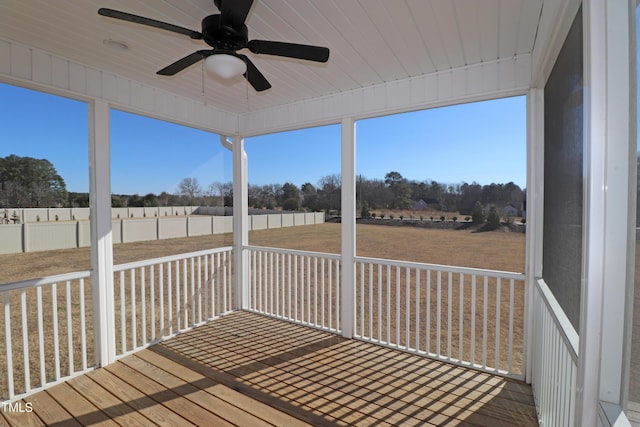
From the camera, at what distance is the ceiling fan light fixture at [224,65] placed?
1586 millimetres

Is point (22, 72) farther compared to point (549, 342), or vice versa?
point (22, 72)

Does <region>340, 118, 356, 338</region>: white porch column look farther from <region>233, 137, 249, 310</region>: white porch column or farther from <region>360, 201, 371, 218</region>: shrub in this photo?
<region>233, 137, 249, 310</region>: white porch column

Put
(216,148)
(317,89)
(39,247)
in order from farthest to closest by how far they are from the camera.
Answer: (216,148)
(317,89)
(39,247)

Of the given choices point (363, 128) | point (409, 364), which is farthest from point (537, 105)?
point (409, 364)

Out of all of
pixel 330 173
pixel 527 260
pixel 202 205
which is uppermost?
pixel 330 173

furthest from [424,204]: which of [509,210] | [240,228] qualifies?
[240,228]

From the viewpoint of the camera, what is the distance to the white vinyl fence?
7.63ft

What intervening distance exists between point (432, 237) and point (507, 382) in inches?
50.8

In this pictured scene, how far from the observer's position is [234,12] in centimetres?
144

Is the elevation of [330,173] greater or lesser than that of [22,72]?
lesser

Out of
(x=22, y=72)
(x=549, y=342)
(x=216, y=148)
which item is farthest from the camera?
(x=216, y=148)

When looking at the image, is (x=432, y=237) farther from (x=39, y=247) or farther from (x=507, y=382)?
(x=39, y=247)

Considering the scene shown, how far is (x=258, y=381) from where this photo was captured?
2.49 metres

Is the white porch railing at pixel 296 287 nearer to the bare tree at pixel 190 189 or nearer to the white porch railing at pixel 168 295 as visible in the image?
the white porch railing at pixel 168 295
